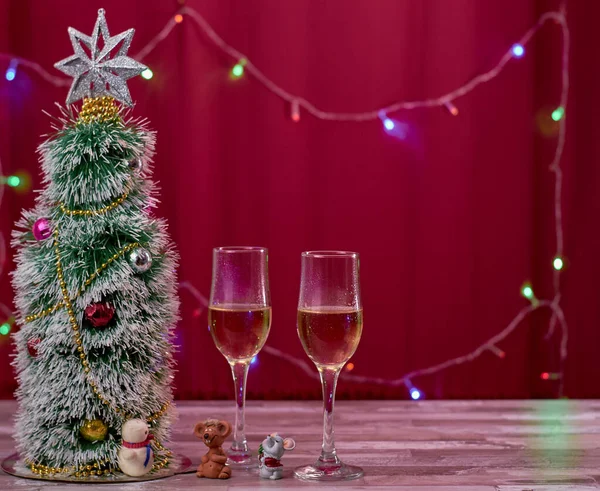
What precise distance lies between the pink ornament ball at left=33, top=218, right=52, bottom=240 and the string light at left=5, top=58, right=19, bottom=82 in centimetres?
108

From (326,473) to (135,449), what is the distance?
14.9 inches

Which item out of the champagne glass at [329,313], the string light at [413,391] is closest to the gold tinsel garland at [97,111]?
the champagne glass at [329,313]

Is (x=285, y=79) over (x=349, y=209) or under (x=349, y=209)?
over

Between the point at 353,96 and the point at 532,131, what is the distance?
57 cm

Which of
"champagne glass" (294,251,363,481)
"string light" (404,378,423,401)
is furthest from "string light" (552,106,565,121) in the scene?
"champagne glass" (294,251,363,481)

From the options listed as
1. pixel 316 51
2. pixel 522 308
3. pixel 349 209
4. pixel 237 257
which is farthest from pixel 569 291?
pixel 237 257

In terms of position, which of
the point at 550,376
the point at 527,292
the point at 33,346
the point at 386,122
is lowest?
the point at 550,376

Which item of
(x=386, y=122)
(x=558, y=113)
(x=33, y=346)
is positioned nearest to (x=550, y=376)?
(x=558, y=113)

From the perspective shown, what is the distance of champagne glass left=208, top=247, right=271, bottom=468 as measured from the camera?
1.68m

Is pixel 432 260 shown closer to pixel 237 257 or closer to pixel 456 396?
pixel 456 396

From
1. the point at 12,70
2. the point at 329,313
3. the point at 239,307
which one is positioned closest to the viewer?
the point at 329,313

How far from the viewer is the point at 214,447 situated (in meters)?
1.75

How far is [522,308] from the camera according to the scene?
2.76m

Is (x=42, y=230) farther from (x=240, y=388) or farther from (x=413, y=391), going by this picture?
(x=413, y=391)
